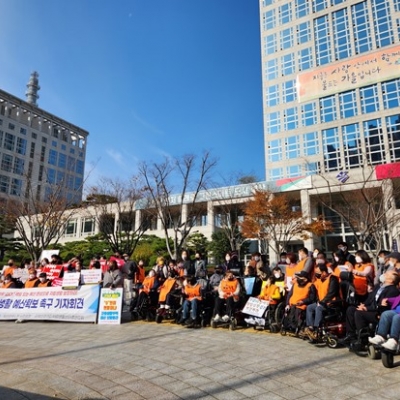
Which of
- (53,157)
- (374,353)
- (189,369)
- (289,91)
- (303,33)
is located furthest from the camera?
(53,157)

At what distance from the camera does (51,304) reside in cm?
972

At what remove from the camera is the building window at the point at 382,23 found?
37.2m

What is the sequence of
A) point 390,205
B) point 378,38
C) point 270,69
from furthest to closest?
point 270,69, point 378,38, point 390,205

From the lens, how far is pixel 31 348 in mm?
6539

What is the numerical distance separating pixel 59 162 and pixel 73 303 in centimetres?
7348

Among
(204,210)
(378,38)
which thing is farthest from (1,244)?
(378,38)

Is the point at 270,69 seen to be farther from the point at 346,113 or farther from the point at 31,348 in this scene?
the point at 31,348

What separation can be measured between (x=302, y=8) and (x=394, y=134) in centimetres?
2237

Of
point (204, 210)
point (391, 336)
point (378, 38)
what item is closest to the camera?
point (391, 336)

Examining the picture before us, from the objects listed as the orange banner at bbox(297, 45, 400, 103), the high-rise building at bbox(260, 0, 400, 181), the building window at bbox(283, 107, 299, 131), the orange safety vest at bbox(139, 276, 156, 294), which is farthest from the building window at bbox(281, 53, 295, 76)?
the orange safety vest at bbox(139, 276, 156, 294)

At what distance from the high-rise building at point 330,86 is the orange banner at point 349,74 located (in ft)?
0.33

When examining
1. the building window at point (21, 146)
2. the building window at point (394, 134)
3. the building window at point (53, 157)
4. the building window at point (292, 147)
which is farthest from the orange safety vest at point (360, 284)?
the building window at point (53, 157)

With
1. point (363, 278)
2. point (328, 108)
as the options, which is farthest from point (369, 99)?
point (363, 278)

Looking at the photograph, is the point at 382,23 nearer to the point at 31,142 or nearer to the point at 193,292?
the point at 193,292
